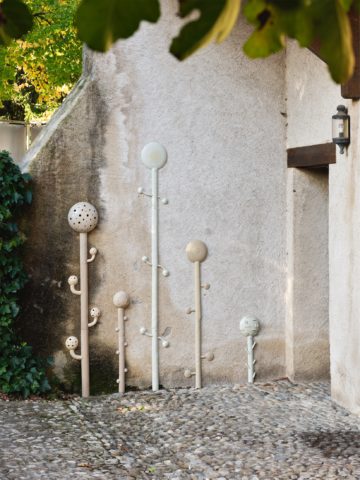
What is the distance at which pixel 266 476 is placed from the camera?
466 cm

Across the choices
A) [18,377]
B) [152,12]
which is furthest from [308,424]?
[152,12]

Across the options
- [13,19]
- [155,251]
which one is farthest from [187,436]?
[13,19]

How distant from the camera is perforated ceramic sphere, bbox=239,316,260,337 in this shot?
7.05 meters

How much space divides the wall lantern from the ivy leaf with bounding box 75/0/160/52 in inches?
210

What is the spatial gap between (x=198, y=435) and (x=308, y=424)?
79cm

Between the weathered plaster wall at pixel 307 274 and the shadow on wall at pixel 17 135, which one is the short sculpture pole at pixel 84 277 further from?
the shadow on wall at pixel 17 135

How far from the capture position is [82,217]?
261 inches

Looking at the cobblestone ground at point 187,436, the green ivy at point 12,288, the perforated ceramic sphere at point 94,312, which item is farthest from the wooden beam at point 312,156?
the green ivy at point 12,288

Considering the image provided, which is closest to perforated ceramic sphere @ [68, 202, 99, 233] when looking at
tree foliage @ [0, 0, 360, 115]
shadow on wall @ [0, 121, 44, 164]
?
tree foliage @ [0, 0, 360, 115]

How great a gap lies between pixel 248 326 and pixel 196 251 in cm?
78

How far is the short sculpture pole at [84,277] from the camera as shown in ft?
21.8

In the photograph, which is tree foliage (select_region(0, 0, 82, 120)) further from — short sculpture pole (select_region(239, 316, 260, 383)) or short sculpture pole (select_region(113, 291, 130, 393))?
short sculpture pole (select_region(239, 316, 260, 383))

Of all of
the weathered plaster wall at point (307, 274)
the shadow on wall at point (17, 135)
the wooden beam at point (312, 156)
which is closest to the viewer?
the wooden beam at point (312, 156)

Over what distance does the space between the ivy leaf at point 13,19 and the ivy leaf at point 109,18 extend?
0.20m
